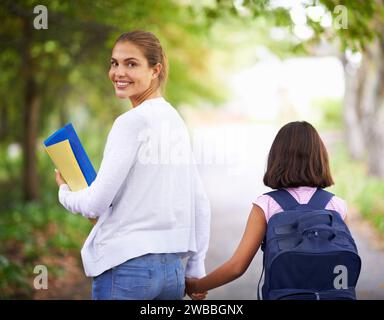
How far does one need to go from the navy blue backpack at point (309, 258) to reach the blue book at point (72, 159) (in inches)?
32.3

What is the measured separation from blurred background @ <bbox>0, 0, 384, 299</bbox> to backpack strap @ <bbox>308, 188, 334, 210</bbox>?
104 inches

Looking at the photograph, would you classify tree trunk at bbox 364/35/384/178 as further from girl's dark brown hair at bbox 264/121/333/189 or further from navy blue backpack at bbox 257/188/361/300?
navy blue backpack at bbox 257/188/361/300

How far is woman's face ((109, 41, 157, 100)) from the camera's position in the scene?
268 centimetres

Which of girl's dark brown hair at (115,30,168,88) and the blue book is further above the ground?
girl's dark brown hair at (115,30,168,88)

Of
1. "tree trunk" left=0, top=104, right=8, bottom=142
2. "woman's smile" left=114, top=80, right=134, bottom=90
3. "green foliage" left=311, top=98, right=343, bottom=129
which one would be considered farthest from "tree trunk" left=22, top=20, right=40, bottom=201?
"green foliage" left=311, top=98, right=343, bottom=129

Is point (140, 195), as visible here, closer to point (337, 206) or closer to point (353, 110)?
point (337, 206)

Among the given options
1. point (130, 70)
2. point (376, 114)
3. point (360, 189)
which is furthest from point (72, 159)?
point (360, 189)

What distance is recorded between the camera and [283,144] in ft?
8.87

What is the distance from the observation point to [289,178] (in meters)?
2.65

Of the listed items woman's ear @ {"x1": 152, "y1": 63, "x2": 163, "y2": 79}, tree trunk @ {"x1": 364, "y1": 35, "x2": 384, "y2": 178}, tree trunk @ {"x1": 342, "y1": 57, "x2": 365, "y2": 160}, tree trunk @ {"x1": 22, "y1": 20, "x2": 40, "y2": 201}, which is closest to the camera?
woman's ear @ {"x1": 152, "y1": 63, "x2": 163, "y2": 79}

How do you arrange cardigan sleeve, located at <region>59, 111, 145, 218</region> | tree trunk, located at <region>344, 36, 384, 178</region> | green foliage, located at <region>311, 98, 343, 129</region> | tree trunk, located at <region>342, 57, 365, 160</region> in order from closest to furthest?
cardigan sleeve, located at <region>59, 111, 145, 218</region>, tree trunk, located at <region>344, 36, 384, 178</region>, tree trunk, located at <region>342, 57, 365, 160</region>, green foliage, located at <region>311, 98, 343, 129</region>

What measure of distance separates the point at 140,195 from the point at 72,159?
0.41 meters

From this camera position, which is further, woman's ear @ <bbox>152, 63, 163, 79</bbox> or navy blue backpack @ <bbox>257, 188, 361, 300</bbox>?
woman's ear @ <bbox>152, 63, 163, 79</bbox>
